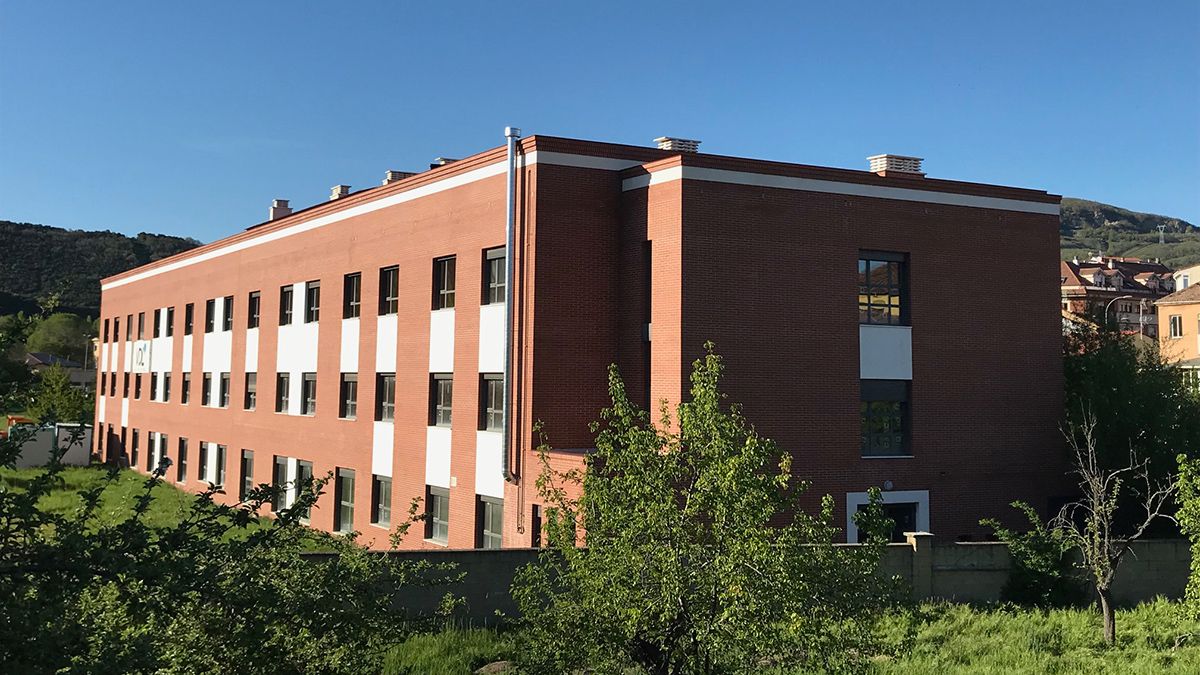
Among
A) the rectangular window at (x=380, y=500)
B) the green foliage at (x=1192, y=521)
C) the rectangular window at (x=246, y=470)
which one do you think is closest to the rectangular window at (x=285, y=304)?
the rectangular window at (x=246, y=470)

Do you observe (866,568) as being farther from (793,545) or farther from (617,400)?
(617,400)

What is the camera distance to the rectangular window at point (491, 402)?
2368cm

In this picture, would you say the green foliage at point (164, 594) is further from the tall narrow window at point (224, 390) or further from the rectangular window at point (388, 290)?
the tall narrow window at point (224, 390)

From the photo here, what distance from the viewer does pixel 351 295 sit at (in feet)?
100

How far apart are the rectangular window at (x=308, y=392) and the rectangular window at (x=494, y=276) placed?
1051 centimetres

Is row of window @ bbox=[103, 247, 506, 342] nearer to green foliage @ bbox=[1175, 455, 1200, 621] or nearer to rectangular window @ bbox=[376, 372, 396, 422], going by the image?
rectangular window @ bbox=[376, 372, 396, 422]

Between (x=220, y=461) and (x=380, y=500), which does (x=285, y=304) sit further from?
(x=380, y=500)

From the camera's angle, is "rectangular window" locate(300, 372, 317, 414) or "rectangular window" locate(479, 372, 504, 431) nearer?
"rectangular window" locate(479, 372, 504, 431)

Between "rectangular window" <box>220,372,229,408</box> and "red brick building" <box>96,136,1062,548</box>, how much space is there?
12619 millimetres

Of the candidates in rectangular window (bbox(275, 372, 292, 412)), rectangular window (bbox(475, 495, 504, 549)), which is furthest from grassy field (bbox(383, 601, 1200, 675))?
rectangular window (bbox(275, 372, 292, 412))

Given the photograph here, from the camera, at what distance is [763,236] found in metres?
22.1

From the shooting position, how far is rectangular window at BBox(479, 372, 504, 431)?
23.7 meters

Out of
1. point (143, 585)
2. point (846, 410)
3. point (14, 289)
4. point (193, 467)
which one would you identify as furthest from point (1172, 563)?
point (14, 289)

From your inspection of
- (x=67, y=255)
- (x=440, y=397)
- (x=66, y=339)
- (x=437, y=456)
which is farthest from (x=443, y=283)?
(x=67, y=255)
